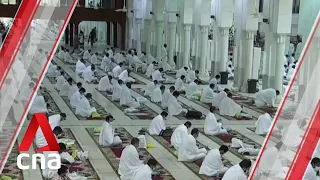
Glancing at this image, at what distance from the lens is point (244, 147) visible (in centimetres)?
845

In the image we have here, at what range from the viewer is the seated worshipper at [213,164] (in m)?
6.99

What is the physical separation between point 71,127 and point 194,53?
1001cm

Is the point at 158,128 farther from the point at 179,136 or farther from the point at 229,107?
the point at 229,107

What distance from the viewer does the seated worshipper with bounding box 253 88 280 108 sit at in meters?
12.0

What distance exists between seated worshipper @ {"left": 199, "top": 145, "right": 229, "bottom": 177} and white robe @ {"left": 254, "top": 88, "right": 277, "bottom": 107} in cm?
519

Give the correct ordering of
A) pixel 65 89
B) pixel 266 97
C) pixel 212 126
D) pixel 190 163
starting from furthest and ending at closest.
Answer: pixel 65 89 < pixel 266 97 < pixel 212 126 < pixel 190 163

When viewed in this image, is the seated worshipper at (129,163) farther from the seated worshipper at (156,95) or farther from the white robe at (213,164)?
the seated worshipper at (156,95)

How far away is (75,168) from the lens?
287 inches

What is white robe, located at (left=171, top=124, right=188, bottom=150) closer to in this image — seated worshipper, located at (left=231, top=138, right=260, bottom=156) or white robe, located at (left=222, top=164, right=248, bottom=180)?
seated worshipper, located at (left=231, top=138, right=260, bottom=156)

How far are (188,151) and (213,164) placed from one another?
0.79m

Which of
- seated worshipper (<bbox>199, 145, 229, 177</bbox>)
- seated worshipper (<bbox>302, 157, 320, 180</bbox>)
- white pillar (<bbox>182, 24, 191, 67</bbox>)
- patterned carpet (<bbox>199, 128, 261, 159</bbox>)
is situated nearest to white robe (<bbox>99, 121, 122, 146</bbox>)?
patterned carpet (<bbox>199, 128, 261, 159</bbox>)

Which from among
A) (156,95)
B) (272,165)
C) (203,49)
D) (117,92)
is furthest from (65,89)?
(272,165)

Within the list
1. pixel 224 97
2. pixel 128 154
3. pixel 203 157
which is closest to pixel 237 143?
pixel 203 157

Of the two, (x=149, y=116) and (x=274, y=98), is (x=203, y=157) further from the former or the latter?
(x=274, y=98)
